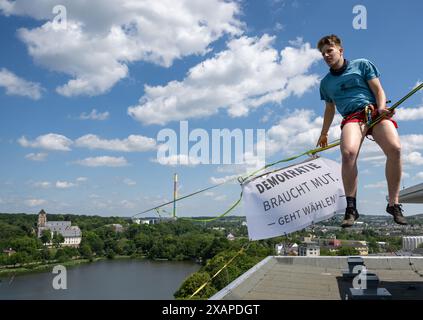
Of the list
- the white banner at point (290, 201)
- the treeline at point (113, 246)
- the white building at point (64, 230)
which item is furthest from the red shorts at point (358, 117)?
the white building at point (64, 230)

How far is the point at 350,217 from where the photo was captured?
2.98 m

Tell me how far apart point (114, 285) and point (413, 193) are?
5251 centimetres

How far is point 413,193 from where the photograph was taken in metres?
13.1

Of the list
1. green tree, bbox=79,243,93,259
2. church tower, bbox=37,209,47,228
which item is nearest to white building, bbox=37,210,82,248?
church tower, bbox=37,209,47,228

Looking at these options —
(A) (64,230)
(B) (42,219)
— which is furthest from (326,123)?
(B) (42,219)

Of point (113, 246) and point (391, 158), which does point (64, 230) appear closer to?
point (113, 246)

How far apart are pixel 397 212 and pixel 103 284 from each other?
203 feet

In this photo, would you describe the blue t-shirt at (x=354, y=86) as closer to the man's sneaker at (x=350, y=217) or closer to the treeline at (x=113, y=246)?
the man's sneaker at (x=350, y=217)

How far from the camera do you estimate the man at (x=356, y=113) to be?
9.71 ft

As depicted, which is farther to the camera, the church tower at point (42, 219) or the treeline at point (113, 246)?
the church tower at point (42, 219)

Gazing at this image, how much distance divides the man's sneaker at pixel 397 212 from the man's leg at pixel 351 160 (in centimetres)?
24
